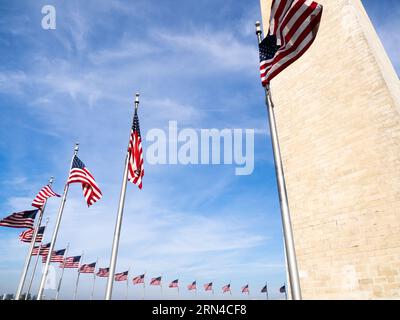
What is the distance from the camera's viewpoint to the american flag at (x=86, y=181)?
42.3ft

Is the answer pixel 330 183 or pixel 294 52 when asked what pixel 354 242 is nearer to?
pixel 330 183

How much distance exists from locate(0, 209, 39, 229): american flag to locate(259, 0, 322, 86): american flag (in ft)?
58.5

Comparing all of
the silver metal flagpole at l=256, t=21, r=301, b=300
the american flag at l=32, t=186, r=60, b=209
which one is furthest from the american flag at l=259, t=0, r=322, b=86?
the american flag at l=32, t=186, r=60, b=209

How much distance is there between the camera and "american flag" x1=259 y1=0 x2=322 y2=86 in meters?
6.40

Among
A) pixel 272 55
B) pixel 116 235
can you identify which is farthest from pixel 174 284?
pixel 272 55

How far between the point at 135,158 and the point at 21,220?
12795 mm

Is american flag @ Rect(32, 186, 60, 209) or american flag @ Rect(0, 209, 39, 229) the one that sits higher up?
american flag @ Rect(32, 186, 60, 209)

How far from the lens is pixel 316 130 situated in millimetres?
11836

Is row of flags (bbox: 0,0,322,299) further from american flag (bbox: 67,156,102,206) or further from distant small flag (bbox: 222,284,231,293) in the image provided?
distant small flag (bbox: 222,284,231,293)

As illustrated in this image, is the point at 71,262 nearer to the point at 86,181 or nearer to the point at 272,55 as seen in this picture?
the point at 86,181

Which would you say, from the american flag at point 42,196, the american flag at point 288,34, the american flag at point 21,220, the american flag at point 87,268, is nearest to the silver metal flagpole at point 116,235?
the american flag at point 288,34

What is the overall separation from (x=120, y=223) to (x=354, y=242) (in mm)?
7853

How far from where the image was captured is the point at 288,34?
6.72 meters
